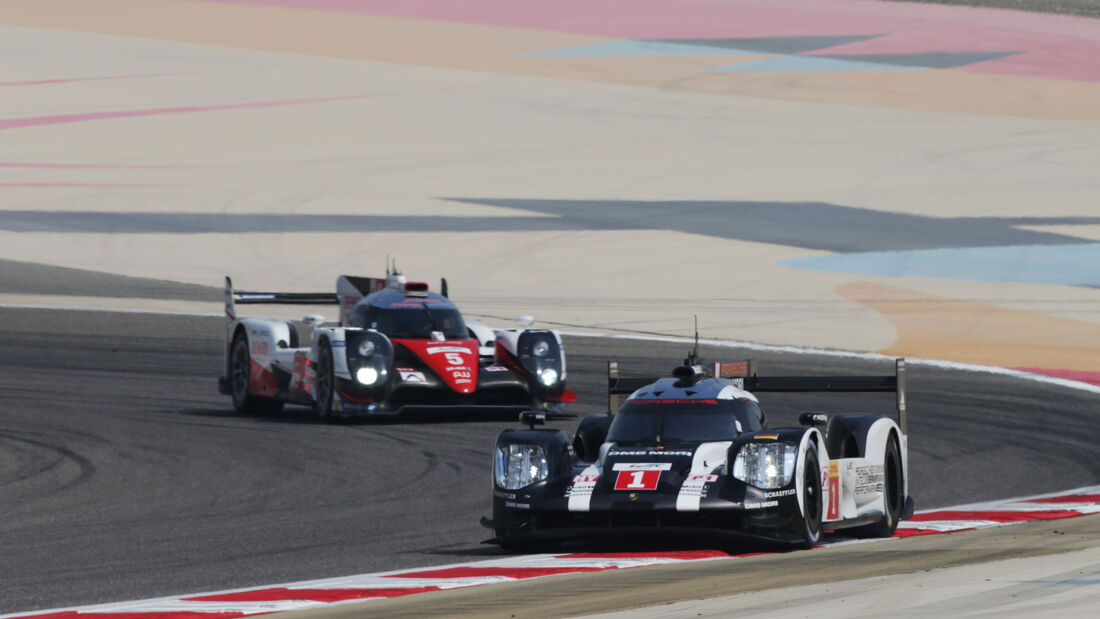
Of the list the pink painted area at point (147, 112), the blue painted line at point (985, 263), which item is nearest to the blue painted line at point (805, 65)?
the pink painted area at point (147, 112)

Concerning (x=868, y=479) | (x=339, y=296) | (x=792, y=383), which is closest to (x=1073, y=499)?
(x=792, y=383)

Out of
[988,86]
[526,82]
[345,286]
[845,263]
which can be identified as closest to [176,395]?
[345,286]

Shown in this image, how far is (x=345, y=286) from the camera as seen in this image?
78.0 feet

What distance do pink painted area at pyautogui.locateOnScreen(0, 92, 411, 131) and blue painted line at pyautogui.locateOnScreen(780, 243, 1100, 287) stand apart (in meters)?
22.1

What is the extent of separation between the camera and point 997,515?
1460cm

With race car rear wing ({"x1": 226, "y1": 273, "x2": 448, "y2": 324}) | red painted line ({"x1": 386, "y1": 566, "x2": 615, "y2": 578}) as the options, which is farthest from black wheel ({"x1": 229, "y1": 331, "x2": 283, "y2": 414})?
red painted line ({"x1": 386, "y1": 566, "x2": 615, "y2": 578})

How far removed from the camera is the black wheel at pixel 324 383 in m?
21.4

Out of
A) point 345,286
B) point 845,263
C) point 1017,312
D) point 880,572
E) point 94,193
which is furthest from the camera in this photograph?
point 94,193

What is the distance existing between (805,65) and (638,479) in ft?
159

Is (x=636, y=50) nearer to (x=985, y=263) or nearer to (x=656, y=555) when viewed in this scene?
(x=985, y=263)

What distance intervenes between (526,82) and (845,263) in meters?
22.9

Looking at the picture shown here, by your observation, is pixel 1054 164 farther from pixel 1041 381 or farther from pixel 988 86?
pixel 1041 381

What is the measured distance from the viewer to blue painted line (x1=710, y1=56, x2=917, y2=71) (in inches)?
2335

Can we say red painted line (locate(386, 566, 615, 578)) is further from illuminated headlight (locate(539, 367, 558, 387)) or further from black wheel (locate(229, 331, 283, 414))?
black wheel (locate(229, 331, 283, 414))
